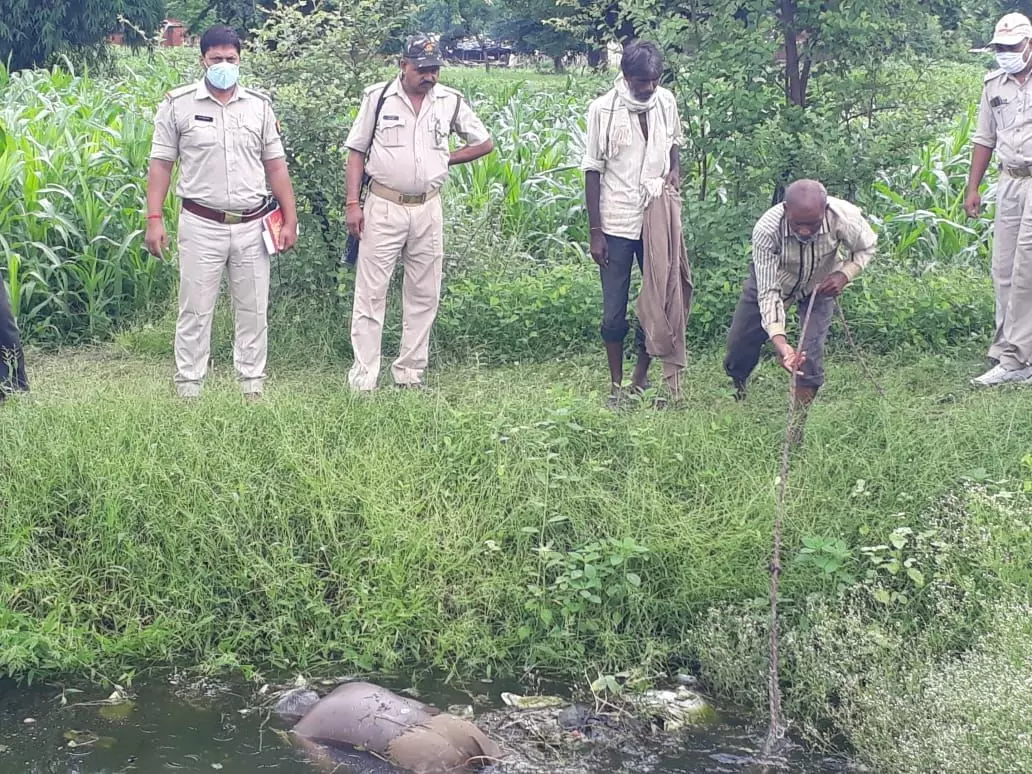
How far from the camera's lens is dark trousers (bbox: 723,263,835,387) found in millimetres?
5684

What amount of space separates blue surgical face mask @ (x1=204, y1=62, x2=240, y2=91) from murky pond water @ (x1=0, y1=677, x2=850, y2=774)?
283cm

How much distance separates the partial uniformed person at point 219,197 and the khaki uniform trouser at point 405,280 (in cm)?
43

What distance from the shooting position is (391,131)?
6141 millimetres

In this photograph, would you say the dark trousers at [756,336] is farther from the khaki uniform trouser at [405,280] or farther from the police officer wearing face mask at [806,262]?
the khaki uniform trouser at [405,280]

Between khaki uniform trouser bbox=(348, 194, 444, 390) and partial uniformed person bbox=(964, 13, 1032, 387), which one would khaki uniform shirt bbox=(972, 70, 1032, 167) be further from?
khaki uniform trouser bbox=(348, 194, 444, 390)

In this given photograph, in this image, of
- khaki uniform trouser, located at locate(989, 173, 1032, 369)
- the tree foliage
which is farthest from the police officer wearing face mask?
the tree foliage

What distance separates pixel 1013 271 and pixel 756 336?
62.7 inches

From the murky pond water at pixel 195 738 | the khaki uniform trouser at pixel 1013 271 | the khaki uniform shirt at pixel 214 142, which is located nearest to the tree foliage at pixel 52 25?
the khaki uniform shirt at pixel 214 142

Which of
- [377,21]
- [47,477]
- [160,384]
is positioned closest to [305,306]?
[160,384]

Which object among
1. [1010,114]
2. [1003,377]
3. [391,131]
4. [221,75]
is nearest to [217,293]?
[221,75]

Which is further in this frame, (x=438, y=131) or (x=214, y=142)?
(x=438, y=131)

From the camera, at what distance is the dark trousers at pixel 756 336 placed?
5.68 metres

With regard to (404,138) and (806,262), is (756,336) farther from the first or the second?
(404,138)

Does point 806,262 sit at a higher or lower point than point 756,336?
higher
